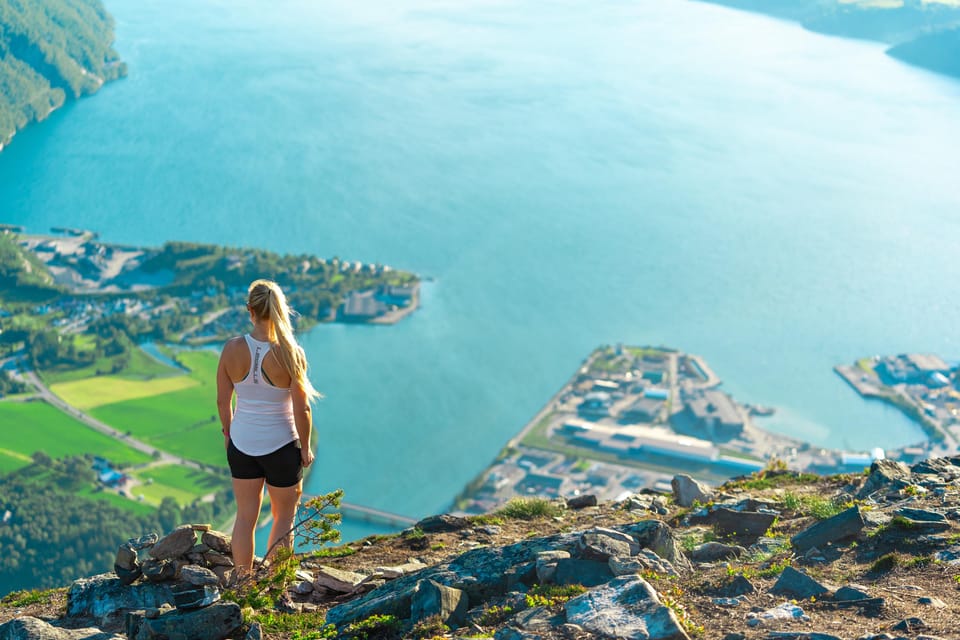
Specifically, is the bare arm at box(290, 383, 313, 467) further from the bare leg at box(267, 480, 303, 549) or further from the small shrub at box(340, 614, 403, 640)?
the small shrub at box(340, 614, 403, 640)

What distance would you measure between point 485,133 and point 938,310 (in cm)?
4373

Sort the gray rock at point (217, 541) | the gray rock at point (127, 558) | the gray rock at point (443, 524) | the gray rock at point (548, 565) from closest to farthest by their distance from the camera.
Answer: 1. the gray rock at point (548, 565)
2. the gray rock at point (127, 558)
3. the gray rock at point (217, 541)
4. the gray rock at point (443, 524)

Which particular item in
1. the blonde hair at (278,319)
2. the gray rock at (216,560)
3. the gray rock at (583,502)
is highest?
the blonde hair at (278,319)

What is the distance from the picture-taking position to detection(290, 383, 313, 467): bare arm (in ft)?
18.6

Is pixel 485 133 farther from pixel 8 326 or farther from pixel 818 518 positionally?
pixel 818 518

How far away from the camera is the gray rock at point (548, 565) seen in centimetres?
579

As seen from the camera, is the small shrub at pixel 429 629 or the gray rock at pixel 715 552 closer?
the small shrub at pixel 429 629

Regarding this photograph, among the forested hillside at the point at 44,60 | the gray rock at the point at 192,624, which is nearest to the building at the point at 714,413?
the gray rock at the point at 192,624

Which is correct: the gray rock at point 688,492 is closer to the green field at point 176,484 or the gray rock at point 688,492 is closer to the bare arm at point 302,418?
the bare arm at point 302,418

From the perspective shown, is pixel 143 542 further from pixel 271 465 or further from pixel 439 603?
pixel 439 603

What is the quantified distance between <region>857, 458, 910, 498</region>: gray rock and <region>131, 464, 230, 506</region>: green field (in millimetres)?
33922

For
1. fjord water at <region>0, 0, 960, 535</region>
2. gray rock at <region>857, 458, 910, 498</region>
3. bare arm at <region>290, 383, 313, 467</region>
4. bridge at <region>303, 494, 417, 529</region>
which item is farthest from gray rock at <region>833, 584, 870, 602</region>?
fjord water at <region>0, 0, 960, 535</region>

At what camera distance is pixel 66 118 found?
3819 inches

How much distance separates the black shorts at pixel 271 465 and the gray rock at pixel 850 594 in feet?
10.3
